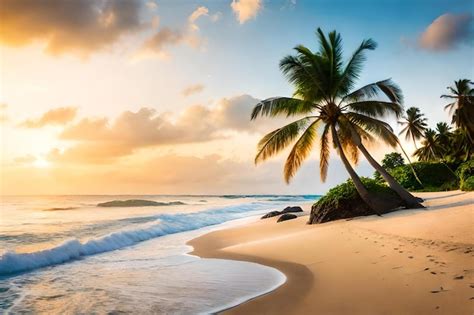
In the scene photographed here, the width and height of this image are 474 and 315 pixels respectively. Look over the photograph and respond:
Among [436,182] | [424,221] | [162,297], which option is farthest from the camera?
[436,182]

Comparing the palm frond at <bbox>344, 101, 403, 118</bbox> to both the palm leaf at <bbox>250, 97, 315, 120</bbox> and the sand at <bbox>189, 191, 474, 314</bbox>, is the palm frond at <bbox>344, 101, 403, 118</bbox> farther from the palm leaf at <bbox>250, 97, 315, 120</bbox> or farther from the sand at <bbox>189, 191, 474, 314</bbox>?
the sand at <bbox>189, 191, 474, 314</bbox>

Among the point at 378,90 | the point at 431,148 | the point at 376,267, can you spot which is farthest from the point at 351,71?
the point at 431,148

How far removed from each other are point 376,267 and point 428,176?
86.0 ft

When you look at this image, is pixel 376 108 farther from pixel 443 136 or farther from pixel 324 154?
pixel 443 136

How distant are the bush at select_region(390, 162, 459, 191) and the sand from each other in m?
18.8

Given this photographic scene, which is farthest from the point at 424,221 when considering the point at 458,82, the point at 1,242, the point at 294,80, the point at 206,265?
the point at 458,82

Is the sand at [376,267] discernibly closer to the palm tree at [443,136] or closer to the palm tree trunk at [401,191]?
the palm tree trunk at [401,191]

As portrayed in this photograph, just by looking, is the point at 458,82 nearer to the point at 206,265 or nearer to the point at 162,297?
the point at 206,265

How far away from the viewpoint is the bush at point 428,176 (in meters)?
27.5

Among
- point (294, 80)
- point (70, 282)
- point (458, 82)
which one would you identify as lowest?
point (70, 282)

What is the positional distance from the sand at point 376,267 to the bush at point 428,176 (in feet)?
61.8

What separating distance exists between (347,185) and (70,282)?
38.1 feet

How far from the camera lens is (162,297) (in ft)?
18.3

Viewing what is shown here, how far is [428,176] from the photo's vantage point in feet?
92.9
